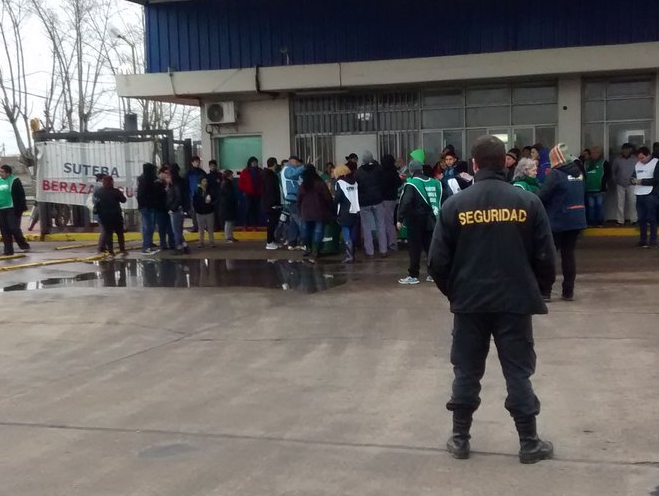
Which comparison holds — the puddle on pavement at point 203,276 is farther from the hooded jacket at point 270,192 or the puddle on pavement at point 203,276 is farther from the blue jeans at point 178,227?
the hooded jacket at point 270,192

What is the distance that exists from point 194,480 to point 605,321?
17.0ft

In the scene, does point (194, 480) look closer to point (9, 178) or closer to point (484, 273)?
point (484, 273)

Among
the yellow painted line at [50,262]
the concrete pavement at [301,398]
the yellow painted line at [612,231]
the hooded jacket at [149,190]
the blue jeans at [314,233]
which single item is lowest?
the concrete pavement at [301,398]

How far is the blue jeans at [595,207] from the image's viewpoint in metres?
16.9

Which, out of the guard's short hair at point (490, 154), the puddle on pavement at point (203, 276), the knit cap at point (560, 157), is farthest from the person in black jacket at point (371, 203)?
the guard's short hair at point (490, 154)

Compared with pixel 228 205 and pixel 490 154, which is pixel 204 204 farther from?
pixel 490 154

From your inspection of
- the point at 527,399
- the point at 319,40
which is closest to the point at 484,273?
the point at 527,399

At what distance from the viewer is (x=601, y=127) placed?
695 inches

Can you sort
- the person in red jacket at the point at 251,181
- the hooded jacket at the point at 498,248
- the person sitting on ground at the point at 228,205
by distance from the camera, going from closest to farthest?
the hooded jacket at the point at 498,248, the person sitting on ground at the point at 228,205, the person in red jacket at the point at 251,181

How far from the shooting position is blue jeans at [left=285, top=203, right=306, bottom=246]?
14930 mm

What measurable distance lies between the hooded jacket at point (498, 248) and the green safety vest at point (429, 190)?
6174 mm

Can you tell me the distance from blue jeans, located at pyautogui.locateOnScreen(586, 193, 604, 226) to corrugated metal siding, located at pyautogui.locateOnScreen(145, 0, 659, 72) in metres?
3.10

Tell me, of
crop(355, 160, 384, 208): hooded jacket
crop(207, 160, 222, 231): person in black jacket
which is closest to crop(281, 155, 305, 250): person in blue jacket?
crop(355, 160, 384, 208): hooded jacket

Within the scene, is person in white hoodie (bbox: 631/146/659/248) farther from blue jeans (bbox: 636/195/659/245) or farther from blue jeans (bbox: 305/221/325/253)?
blue jeans (bbox: 305/221/325/253)
